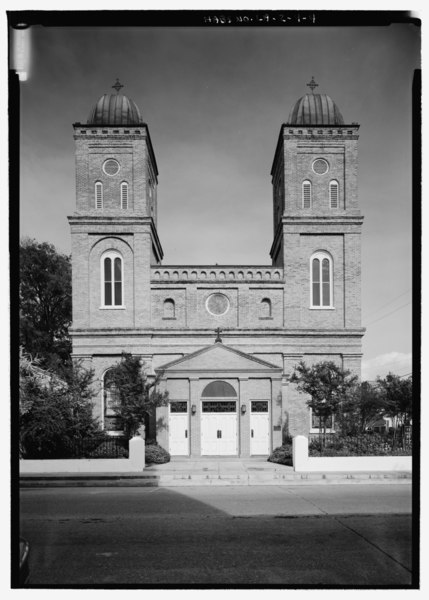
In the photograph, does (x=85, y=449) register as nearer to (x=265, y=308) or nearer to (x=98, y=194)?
(x=265, y=308)

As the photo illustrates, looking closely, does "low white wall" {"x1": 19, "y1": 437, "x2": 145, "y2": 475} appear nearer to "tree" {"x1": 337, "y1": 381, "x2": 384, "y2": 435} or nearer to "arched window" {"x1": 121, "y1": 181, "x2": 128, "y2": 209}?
"tree" {"x1": 337, "y1": 381, "x2": 384, "y2": 435}

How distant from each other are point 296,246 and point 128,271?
9.02 meters

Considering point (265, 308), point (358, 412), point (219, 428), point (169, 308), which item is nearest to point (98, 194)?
point (169, 308)

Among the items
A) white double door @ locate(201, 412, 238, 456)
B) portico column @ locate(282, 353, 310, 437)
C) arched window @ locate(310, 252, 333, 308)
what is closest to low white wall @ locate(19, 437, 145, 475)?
white double door @ locate(201, 412, 238, 456)

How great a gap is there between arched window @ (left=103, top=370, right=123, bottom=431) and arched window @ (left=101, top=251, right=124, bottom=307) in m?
3.73

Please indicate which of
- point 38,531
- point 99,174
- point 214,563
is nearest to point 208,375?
point 99,174

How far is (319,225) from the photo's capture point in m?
26.1

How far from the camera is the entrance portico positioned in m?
23.1

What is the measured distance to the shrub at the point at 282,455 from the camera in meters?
20.8

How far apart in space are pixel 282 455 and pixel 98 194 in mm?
16176

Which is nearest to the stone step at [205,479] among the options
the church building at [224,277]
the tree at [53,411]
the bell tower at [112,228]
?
the tree at [53,411]

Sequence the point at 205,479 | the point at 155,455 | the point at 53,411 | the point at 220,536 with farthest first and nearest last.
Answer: the point at 155,455
the point at 53,411
the point at 205,479
the point at 220,536

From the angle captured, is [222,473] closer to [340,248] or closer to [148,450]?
[148,450]

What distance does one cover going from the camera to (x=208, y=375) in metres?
23.3
